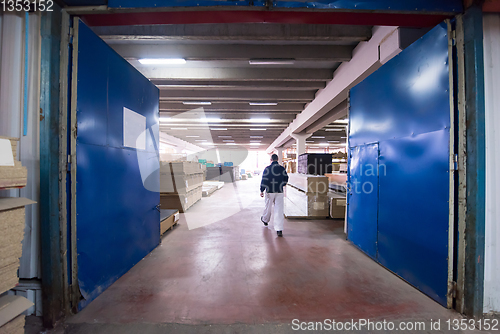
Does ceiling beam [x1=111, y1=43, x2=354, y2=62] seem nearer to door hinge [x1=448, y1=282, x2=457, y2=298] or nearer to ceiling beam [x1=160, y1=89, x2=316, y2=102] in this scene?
ceiling beam [x1=160, y1=89, x2=316, y2=102]

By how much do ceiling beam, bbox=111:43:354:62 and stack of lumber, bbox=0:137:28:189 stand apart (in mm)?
4010

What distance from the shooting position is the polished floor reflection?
2.32 metres

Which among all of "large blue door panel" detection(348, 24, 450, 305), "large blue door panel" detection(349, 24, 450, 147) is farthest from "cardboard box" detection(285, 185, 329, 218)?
"large blue door panel" detection(348, 24, 450, 305)

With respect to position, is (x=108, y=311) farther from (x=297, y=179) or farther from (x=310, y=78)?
(x=310, y=78)

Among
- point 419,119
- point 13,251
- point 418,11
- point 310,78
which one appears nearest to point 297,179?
point 310,78

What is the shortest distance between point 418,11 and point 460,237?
254 cm

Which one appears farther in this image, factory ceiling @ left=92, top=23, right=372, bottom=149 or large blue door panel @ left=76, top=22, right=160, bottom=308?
factory ceiling @ left=92, top=23, right=372, bottom=149

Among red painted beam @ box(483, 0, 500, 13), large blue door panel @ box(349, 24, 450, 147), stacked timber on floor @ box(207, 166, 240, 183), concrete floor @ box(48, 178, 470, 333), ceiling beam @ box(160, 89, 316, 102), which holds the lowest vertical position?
concrete floor @ box(48, 178, 470, 333)

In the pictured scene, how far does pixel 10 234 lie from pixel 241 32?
4355 mm

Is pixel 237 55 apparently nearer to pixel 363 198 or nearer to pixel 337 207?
pixel 363 198

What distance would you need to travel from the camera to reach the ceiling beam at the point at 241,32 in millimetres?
4121

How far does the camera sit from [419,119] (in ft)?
8.93

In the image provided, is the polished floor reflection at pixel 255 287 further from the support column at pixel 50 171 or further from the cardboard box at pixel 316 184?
the cardboard box at pixel 316 184

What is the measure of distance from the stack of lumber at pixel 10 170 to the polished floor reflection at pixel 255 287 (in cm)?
156
